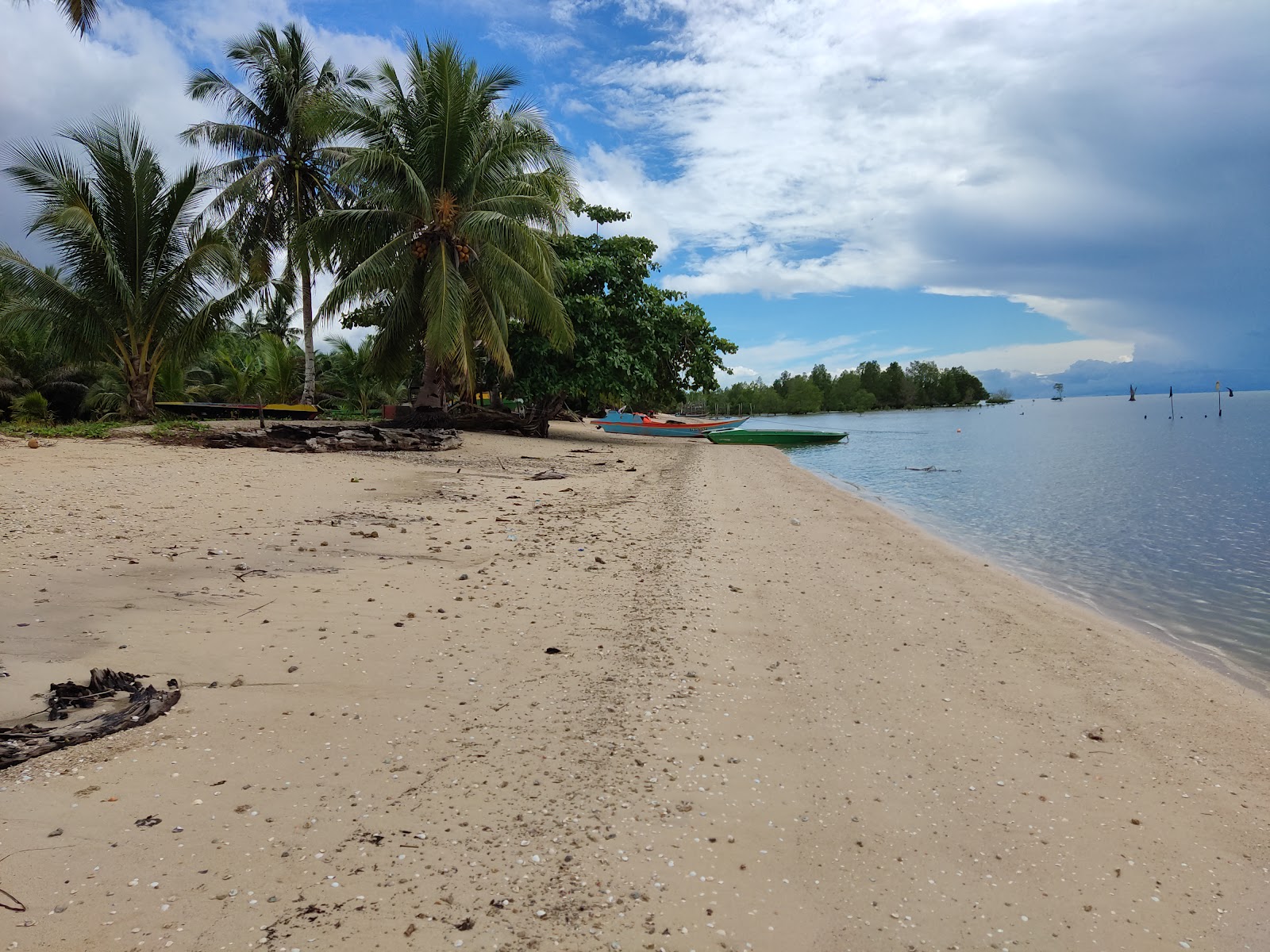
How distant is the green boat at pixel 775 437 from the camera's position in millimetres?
30641

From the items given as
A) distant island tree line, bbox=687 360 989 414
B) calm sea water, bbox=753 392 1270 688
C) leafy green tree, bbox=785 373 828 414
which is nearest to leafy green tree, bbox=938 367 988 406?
distant island tree line, bbox=687 360 989 414

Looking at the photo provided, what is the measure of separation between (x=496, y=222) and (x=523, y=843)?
16.7 m

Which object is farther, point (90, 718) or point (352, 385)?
point (352, 385)

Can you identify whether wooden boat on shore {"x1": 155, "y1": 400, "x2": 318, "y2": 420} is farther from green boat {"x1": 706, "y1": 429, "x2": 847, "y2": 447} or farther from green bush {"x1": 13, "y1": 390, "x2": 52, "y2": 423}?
green boat {"x1": 706, "y1": 429, "x2": 847, "y2": 447}

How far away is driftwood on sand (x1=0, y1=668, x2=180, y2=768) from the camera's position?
2.81 meters

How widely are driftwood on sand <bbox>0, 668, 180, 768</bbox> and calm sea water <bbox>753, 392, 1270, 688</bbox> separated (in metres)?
7.60

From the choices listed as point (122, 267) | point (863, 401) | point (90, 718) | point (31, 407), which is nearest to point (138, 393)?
point (122, 267)

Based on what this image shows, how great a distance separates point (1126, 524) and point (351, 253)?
747 inches

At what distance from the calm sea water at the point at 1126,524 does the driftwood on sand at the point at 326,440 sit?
10746 mm

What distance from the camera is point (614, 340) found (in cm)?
2403

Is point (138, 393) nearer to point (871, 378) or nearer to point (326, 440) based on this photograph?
point (326, 440)

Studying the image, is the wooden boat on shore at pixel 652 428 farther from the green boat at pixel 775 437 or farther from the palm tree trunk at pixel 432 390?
the palm tree trunk at pixel 432 390

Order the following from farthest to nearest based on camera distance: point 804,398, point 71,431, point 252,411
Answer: point 804,398, point 252,411, point 71,431

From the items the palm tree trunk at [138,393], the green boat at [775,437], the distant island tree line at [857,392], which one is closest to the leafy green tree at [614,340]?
the green boat at [775,437]
